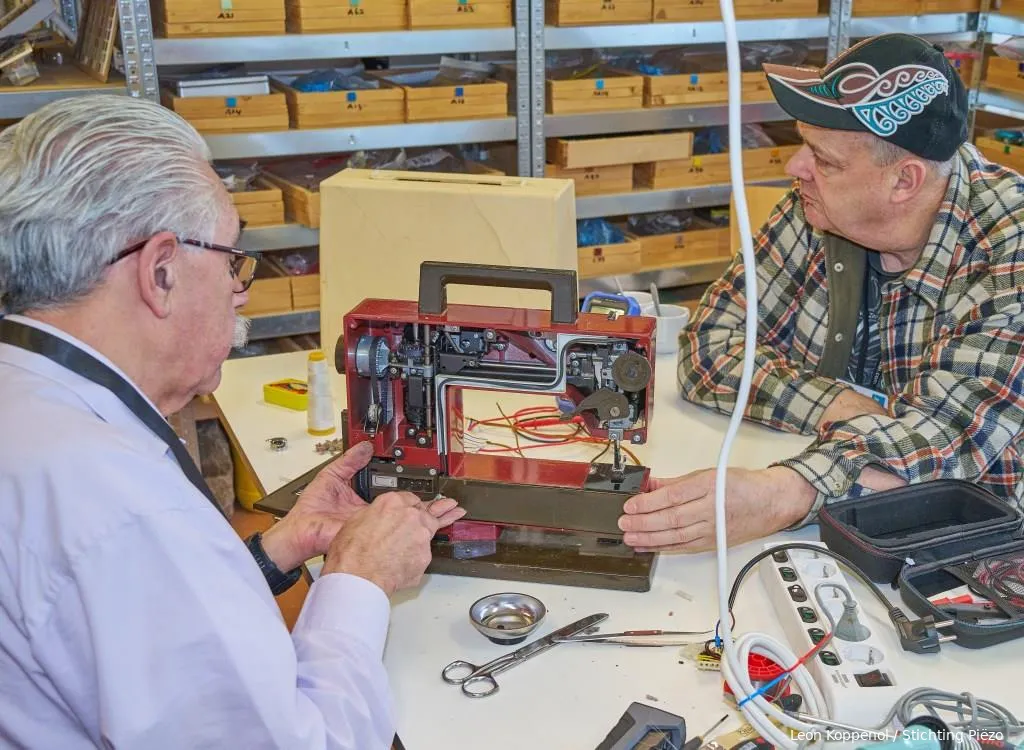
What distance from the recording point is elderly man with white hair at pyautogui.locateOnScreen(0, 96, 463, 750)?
1027 mm

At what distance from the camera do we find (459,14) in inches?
139

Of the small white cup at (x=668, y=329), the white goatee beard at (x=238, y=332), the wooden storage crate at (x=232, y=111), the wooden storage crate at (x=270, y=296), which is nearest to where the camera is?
the white goatee beard at (x=238, y=332)

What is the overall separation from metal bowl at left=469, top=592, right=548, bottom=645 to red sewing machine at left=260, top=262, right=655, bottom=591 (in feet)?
0.28

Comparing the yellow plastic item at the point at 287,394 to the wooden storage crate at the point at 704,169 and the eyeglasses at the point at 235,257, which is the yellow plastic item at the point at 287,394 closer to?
the eyeglasses at the point at 235,257

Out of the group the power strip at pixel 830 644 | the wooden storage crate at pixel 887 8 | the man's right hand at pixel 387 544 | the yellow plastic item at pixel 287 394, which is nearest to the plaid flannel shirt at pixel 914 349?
the power strip at pixel 830 644

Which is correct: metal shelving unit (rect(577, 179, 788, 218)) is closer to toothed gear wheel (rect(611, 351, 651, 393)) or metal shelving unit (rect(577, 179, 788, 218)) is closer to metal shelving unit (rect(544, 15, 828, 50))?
metal shelving unit (rect(544, 15, 828, 50))

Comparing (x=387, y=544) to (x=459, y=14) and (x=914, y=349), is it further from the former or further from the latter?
(x=459, y=14)

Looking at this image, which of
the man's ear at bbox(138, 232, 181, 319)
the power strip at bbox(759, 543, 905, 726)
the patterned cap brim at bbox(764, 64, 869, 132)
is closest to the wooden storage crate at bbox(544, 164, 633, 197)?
the patterned cap brim at bbox(764, 64, 869, 132)

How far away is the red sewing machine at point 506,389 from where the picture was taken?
1548 millimetres

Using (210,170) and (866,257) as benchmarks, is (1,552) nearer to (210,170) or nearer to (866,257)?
(210,170)

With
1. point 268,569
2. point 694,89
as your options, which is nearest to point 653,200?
point 694,89

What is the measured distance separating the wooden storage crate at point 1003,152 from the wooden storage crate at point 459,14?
1.84 meters

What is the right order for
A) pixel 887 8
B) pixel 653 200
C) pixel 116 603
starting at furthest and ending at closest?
1. pixel 887 8
2. pixel 653 200
3. pixel 116 603

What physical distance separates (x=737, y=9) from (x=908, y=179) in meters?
2.26
